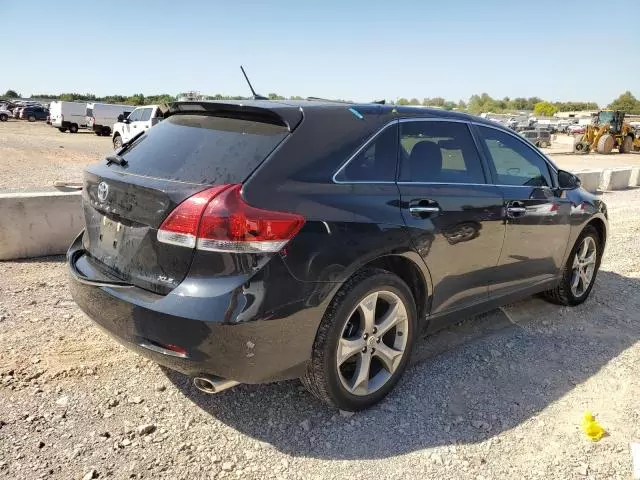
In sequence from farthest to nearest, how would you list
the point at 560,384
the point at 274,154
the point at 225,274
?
the point at 560,384, the point at 274,154, the point at 225,274

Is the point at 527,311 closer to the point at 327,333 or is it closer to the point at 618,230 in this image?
the point at 327,333

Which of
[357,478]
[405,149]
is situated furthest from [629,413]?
[405,149]

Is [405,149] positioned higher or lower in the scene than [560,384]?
higher

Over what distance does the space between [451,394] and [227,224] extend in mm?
1870

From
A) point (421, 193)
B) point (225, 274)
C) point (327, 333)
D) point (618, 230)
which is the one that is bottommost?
point (618, 230)

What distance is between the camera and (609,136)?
32.6 meters

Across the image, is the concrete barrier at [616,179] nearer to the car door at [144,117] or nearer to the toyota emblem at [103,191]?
the toyota emblem at [103,191]

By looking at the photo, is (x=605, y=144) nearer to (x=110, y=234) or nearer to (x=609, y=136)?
(x=609, y=136)

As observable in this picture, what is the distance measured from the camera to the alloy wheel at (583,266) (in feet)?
16.3

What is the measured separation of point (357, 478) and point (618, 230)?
751 cm

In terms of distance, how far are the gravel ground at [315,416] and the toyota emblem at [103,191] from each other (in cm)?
116

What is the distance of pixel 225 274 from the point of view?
250 cm

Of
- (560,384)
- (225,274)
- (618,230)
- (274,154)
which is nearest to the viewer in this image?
(225,274)

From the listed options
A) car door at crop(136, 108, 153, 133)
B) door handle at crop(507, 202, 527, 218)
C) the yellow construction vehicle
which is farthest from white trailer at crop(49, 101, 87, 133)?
door handle at crop(507, 202, 527, 218)
